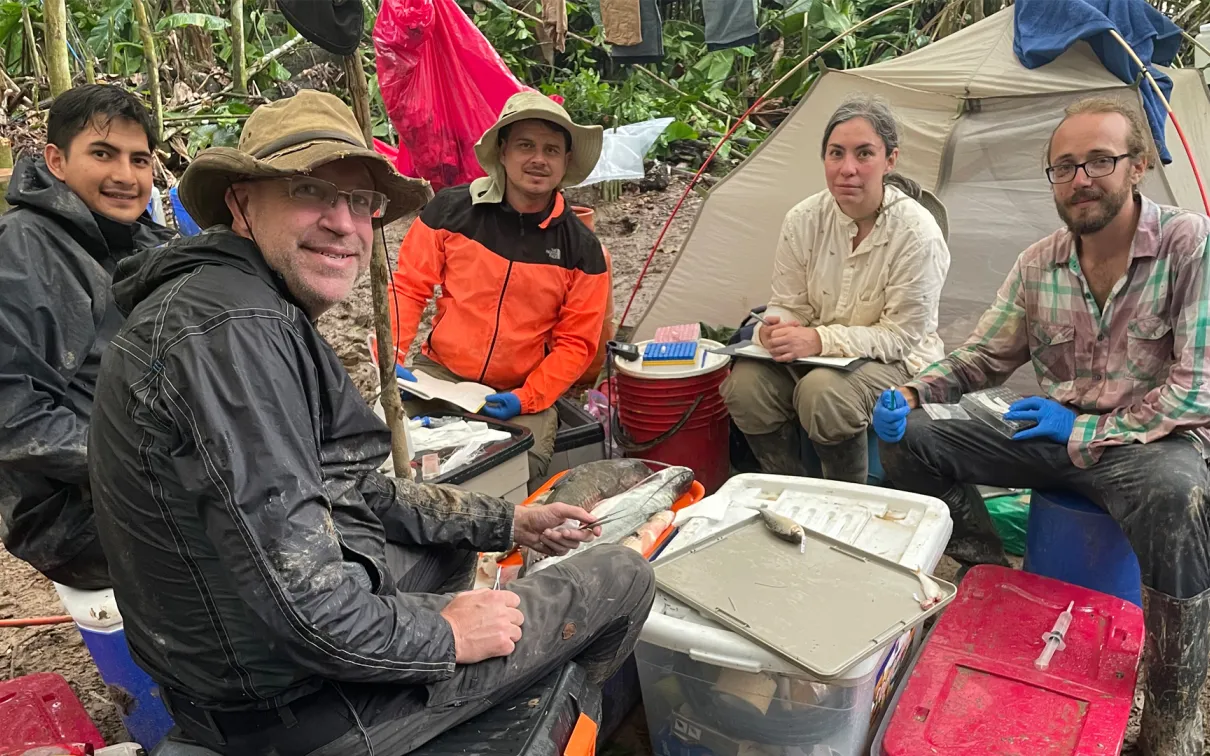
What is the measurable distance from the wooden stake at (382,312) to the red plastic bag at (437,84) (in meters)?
3.53

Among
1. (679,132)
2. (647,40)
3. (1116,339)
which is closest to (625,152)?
(647,40)

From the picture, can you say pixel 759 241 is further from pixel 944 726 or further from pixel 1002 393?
pixel 944 726

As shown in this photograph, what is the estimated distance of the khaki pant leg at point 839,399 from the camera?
3018 millimetres

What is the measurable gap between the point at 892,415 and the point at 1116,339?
2.26ft

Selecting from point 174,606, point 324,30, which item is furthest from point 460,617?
point 324,30

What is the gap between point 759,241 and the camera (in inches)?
172

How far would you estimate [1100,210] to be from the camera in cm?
249

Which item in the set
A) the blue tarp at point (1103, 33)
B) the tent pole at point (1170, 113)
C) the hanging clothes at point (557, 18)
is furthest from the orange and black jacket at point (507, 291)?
the hanging clothes at point (557, 18)

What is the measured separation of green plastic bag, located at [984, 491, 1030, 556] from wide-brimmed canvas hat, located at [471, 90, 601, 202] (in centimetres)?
211

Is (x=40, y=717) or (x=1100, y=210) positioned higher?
(x=1100, y=210)

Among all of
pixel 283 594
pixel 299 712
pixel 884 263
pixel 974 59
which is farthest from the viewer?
pixel 974 59

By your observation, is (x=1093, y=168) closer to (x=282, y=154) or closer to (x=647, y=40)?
(x=282, y=154)

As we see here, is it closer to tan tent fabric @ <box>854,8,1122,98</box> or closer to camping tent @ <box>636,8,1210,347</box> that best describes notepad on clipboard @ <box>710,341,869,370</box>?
camping tent @ <box>636,8,1210,347</box>

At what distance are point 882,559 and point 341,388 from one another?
53.5 inches
